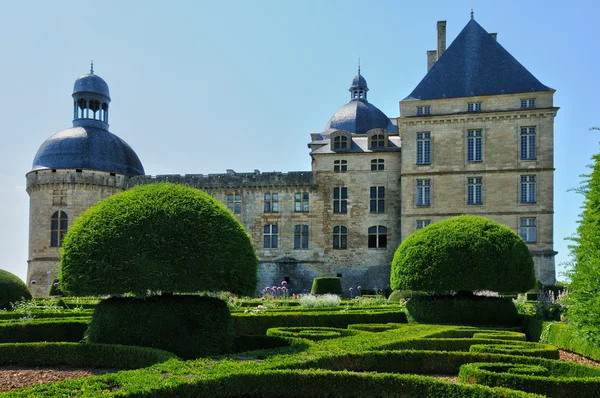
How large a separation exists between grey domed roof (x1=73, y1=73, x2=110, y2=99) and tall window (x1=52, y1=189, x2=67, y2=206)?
607 centimetres

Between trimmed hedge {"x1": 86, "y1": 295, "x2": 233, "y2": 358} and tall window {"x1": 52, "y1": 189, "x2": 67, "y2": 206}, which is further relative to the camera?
tall window {"x1": 52, "y1": 189, "x2": 67, "y2": 206}

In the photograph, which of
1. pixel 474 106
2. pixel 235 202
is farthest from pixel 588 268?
pixel 235 202

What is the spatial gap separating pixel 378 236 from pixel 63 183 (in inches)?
692

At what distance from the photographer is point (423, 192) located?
102ft

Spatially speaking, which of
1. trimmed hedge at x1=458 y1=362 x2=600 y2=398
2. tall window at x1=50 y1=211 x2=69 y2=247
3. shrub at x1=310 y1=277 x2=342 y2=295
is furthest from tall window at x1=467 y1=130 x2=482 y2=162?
trimmed hedge at x1=458 y1=362 x2=600 y2=398

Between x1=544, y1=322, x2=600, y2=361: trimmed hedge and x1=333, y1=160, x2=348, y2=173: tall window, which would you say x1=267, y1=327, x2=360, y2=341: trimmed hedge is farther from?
x1=333, y1=160, x2=348, y2=173: tall window

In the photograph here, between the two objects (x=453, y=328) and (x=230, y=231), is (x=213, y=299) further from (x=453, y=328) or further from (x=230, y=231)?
(x=453, y=328)

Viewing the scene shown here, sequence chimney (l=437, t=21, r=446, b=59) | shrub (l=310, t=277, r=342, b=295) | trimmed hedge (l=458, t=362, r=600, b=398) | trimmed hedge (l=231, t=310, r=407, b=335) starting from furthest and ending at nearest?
chimney (l=437, t=21, r=446, b=59)
shrub (l=310, t=277, r=342, b=295)
trimmed hedge (l=231, t=310, r=407, b=335)
trimmed hedge (l=458, t=362, r=600, b=398)

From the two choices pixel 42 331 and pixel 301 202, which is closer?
pixel 42 331

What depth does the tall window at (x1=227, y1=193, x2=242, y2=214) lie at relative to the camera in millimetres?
34781

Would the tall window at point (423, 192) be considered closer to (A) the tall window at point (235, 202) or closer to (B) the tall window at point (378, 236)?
(B) the tall window at point (378, 236)

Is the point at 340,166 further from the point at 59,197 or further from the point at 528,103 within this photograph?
the point at 59,197

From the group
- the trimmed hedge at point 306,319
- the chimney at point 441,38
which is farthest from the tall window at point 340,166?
the trimmed hedge at point 306,319

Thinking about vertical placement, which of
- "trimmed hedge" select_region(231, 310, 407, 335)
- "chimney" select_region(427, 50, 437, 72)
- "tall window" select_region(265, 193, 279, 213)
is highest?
"chimney" select_region(427, 50, 437, 72)
